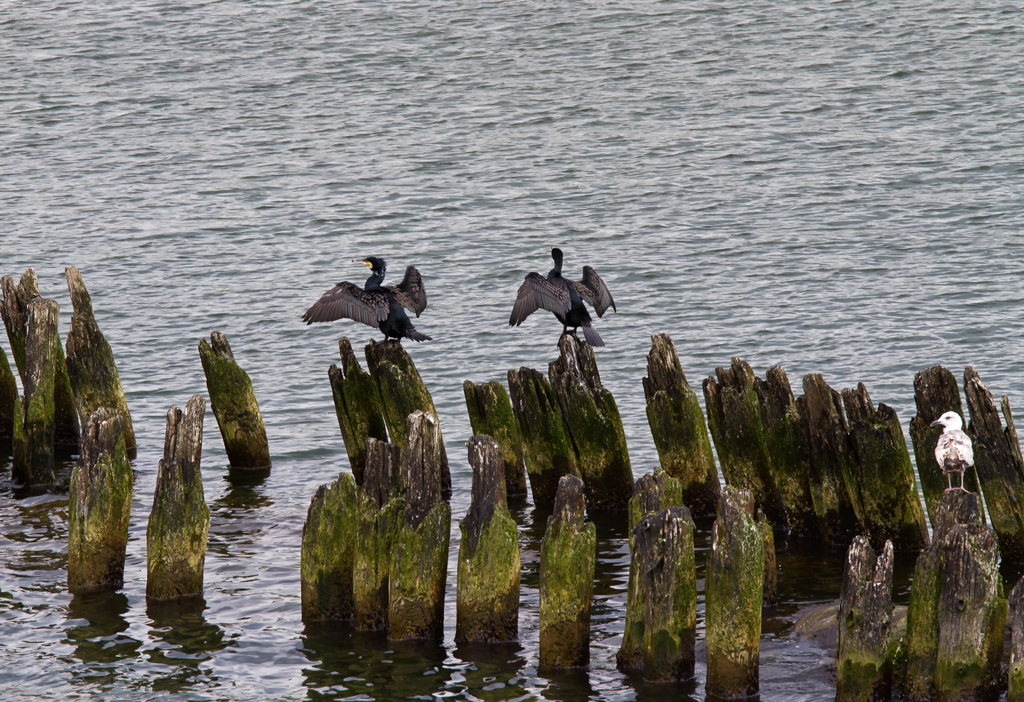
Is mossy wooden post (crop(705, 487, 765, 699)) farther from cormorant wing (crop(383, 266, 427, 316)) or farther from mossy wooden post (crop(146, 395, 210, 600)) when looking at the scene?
cormorant wing (crop(383, 266, 427, 316))

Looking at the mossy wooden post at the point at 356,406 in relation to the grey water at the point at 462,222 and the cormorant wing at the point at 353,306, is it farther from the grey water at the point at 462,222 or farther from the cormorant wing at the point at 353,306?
the grey water at the point at 462,222

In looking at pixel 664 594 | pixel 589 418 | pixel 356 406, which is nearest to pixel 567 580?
pixel 664 594

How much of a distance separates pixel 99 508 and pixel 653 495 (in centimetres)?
500

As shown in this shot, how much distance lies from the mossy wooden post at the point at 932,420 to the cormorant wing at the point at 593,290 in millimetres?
5320

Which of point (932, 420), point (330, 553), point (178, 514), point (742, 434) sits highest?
point (932, 420)

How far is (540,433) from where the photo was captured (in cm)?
1336

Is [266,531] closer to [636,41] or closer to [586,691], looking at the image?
[586,691]

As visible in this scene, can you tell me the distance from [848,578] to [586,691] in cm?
222

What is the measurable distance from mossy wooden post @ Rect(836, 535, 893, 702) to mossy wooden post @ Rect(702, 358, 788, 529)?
3637 millimetres

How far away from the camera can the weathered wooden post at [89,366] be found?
15.3 meters

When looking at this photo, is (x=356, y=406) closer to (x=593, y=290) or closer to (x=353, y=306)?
(x=353, y=306)

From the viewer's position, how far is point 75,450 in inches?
634

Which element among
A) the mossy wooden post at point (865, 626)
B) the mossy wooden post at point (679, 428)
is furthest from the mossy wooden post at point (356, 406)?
the mossy wooden post at point (865, 626)

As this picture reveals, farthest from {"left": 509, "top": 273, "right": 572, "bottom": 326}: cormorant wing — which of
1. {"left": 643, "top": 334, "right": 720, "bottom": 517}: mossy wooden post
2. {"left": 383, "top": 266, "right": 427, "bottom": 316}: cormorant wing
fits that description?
{"left": 643, "top": 334, "right": 720, "bottom": 517}: mossy wooden post
